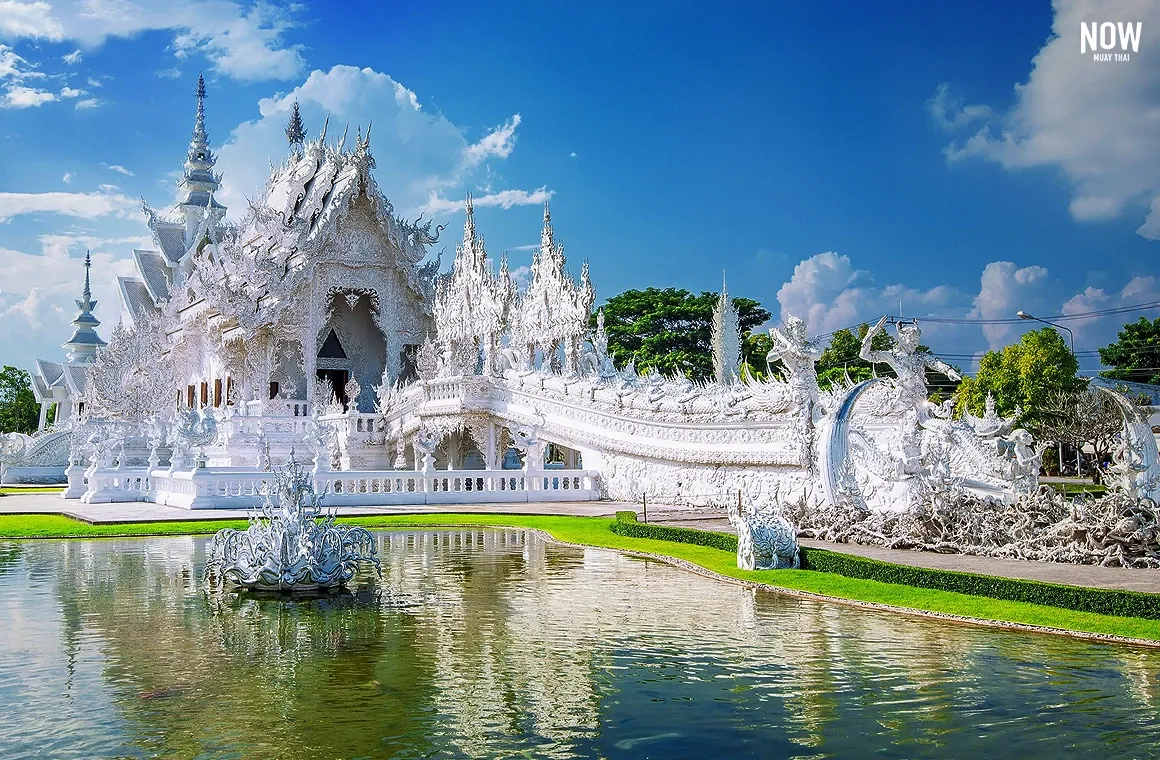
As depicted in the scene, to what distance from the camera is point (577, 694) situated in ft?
21.6

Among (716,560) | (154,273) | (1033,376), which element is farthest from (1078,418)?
(154,273)

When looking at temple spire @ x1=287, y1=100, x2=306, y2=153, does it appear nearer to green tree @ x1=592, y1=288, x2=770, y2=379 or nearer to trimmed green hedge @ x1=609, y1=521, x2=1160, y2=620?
green tree @ x1=592, y1=288, x2=770, y2=379

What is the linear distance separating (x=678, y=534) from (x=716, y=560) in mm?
2193

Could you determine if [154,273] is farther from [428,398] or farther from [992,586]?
[992,586]

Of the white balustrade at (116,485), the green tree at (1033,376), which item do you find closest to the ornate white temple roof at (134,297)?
the white balustrade at (116,485)

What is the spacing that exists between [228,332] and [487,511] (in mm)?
17066

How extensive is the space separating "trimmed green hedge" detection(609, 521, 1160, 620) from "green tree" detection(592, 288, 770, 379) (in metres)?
33.9

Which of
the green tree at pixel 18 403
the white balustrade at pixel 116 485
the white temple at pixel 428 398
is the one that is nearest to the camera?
the white temple at pixel 428 398

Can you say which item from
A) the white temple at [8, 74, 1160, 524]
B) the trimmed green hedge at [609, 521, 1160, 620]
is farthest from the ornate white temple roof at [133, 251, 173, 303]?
the trimmed green hedge at [609, 521, 1160, 620]

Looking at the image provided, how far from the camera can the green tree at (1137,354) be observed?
4144 centimetres

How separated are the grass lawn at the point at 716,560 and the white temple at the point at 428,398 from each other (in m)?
1.48

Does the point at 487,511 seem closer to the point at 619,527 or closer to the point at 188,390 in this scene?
the point at 619,527

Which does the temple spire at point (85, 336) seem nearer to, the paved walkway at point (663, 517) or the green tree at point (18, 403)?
the green tree at point (18, 403)

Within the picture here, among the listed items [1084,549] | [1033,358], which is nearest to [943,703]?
[1084,549]
